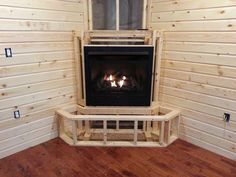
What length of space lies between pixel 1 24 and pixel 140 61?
5.18 feet

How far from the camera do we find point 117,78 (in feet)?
9.46

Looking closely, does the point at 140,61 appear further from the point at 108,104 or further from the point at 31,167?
the point at 31,167

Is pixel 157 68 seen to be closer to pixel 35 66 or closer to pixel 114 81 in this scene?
pixel 114 81

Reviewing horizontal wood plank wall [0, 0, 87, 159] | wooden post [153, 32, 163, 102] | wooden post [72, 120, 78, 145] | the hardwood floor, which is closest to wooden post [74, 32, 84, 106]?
horizontal wood plank wall [0, 0, 87, 159]

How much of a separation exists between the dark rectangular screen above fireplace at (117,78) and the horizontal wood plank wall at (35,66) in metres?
0.39

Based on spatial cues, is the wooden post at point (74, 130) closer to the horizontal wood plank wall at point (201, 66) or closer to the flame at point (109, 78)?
the flame at point (109, 78)

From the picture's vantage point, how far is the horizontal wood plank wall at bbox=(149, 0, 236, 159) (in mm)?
2324

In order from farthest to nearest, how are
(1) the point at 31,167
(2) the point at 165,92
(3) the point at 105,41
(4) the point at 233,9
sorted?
(2) the point at 165,92
(3) the point at 105,41
(1) the point at 31,167
(4) the point at 233,9

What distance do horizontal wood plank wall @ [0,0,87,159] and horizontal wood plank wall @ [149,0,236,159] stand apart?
3.91ft

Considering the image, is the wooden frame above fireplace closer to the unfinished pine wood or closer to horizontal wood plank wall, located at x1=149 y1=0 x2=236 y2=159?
horizontal wood plank wall, located at x1=149 y1=0 x2=236 y2=159

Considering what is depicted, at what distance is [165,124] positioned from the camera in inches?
107

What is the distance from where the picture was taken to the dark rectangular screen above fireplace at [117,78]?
106 inches

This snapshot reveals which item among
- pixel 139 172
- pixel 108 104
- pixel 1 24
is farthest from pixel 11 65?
pixel 139 172

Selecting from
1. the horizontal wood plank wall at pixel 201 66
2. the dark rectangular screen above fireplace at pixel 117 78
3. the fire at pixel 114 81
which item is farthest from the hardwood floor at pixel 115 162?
the fire at pixel 114 81
